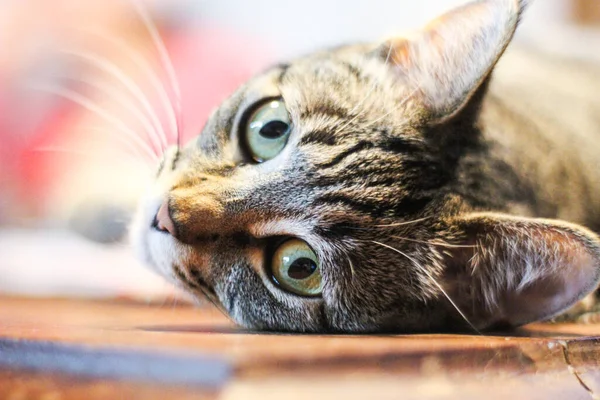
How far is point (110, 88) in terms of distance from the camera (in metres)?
1.48

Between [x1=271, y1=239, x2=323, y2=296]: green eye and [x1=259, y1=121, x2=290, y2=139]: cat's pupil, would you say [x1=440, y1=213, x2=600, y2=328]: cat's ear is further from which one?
[x1=259, y1=121, x2=290, y2=139]: cat's pupil

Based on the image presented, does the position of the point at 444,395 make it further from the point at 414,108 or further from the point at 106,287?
the point at 106,287

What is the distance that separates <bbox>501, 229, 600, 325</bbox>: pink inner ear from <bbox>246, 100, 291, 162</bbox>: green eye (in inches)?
15.9

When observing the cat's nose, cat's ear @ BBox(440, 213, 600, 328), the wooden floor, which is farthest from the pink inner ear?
the cat's nose

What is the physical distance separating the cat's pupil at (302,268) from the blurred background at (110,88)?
12.7 inches

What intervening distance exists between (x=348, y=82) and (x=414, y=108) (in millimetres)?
122

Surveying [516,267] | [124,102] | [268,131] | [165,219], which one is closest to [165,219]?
[165,219]

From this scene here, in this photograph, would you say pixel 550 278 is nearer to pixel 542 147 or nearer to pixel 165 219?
pixel 542 147

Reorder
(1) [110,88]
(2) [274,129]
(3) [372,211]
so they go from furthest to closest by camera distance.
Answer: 1. (1) [110,88]
2. (2) [274,129]
3. (3) [372,211]

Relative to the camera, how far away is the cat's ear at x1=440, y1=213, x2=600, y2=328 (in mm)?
767

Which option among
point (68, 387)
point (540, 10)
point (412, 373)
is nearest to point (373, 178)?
point (412, 373)

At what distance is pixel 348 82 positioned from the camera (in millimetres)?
950

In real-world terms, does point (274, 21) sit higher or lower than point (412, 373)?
higher

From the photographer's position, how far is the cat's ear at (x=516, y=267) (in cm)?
77
